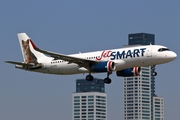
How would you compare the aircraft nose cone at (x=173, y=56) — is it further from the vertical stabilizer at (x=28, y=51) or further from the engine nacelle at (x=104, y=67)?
the vertical stabilizer at (x=28, y=51)

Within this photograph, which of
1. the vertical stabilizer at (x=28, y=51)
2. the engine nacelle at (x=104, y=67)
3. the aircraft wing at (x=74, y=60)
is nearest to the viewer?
the engine nacelle at (x=104, y=67)

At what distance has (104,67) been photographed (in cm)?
12144

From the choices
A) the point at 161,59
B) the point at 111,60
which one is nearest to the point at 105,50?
the point at 111,60

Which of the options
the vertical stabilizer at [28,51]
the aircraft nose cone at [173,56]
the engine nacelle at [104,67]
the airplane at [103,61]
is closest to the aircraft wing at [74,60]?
the airplane at [103,61]

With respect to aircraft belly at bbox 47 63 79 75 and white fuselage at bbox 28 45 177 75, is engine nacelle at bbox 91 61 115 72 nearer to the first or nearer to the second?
white fuselage at bbox 28 45 177 75

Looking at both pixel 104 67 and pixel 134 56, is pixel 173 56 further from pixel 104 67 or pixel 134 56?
pixel 104 67

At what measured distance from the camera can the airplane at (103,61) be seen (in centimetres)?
11856

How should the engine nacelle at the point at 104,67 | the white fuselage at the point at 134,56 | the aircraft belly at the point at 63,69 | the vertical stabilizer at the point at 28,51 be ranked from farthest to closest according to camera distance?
1. the vertical stabilizer at the point at 28,51
2. the aircraft belly at the point at 63,69
3. the engine nacelle at the point at 104,67
4. the white fuselage at the point at 134,56

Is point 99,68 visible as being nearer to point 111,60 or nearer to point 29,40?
point 111,60

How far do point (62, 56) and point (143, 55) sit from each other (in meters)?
14.9

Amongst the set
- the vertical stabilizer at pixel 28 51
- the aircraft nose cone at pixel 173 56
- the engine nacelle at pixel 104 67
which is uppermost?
the vertical stabilizer at pixel 28 51

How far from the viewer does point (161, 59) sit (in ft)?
389

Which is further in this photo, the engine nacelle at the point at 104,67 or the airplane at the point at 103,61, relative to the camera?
the engine nacelle at the point at 104,67

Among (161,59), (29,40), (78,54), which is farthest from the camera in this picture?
(29,40)
